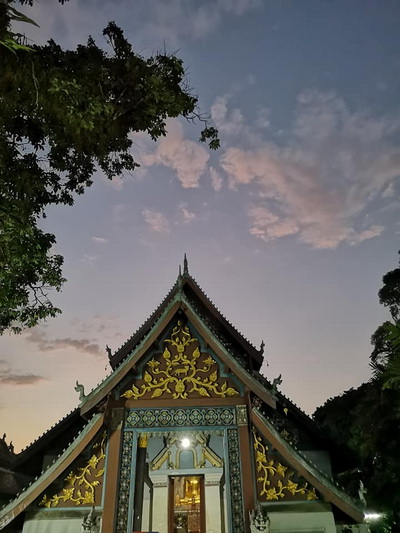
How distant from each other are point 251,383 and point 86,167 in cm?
681

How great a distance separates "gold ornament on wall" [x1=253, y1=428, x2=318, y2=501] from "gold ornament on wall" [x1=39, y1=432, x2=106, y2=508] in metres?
2.54

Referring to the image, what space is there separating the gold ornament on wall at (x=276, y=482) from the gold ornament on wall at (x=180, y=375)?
119cm

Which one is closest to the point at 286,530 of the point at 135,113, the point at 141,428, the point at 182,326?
the point at 141,428

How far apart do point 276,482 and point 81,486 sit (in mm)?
3087

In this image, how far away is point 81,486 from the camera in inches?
236

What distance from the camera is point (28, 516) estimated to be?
588 centimetres

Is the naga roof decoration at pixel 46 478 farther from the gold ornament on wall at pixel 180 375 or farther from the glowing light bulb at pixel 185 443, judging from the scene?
the glowing light bulb at pixel 185 443

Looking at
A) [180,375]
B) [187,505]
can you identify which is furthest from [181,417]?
[187,505]

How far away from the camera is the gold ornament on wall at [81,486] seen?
591 centimetres

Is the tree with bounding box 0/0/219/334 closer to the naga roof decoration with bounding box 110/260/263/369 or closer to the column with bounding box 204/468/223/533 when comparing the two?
the naga roof decoration with bounding box 110/260/263/369

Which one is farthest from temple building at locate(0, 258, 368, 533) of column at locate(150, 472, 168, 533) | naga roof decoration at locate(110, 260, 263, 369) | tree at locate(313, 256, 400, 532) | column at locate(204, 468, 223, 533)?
tree at locate(313, 256, 400, 532)

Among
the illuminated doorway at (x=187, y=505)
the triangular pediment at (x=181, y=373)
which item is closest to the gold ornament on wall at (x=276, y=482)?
the triangular pediment at (x=181, y=373)

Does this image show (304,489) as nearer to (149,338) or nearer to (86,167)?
(149,338)

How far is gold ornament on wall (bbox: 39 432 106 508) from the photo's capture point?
591cm
